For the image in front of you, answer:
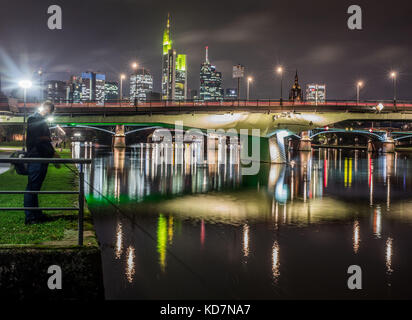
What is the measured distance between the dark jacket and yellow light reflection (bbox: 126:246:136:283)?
8.72 ft

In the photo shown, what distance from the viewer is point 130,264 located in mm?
8469

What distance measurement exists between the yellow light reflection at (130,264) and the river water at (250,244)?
2cm

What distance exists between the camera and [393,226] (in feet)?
42.3

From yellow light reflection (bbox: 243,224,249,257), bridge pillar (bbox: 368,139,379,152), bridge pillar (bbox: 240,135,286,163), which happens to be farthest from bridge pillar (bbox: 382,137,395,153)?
yellow light reflection (bbox: 243,224,249,257)

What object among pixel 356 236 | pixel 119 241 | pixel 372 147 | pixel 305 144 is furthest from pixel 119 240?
pixel 372 147

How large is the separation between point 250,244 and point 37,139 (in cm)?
530

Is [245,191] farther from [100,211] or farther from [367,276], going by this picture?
[367,276]

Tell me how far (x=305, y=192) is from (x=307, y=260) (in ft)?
41.5

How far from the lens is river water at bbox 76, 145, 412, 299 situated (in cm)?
728

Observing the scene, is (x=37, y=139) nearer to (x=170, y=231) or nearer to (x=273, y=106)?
(x=170, y=231)
